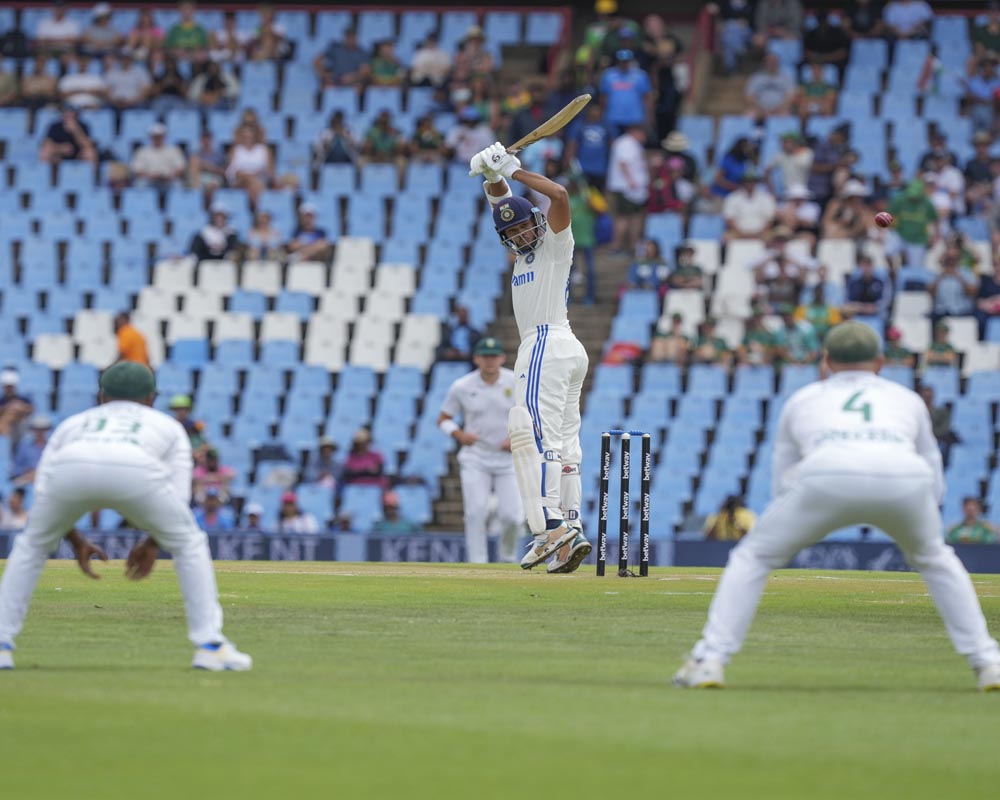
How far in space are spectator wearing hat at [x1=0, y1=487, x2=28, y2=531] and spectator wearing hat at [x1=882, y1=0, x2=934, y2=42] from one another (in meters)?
15.3

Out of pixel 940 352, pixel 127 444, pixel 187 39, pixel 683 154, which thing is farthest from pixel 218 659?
pixel 187 39

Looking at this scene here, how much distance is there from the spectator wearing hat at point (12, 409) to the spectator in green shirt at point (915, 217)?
39.4 ft

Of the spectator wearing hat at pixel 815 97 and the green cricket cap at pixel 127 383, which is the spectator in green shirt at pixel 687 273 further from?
the green cricket cap at pixel 127 383

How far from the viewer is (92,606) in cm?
1240

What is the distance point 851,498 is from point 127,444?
10.8 ft

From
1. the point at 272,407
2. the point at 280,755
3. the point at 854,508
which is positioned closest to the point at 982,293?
the point at 272,407

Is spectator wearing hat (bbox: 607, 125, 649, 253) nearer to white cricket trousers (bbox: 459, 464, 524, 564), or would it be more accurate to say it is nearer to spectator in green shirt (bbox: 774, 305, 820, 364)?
spectator in green shirt (bbox: 774, 305, 820, 364)

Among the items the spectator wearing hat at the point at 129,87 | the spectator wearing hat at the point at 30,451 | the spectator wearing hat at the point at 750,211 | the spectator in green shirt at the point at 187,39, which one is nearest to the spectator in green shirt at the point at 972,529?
the spectator wearing hat at the point at 750,211

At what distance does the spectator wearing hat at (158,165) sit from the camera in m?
29.3

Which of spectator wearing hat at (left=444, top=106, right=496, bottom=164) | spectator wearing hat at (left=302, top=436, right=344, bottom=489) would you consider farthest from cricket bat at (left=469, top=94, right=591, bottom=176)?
spectator wearing hat at (left=444, top=106, right=496, bottom=164)

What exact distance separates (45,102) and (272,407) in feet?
28.6

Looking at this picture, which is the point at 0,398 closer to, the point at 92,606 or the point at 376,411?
the point at 376,411

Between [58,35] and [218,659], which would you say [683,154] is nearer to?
[58,35]

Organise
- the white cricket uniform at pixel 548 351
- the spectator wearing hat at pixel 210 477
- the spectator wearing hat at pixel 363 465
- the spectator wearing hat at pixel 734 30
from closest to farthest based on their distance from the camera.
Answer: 1. the white cricket uniform at pixel 548 351
2. the spectator wearing hat at pixel 210 477
3. the spectator wearing hat at pixel 363 465
4. the spectator wearing hat at pixel 734 30
